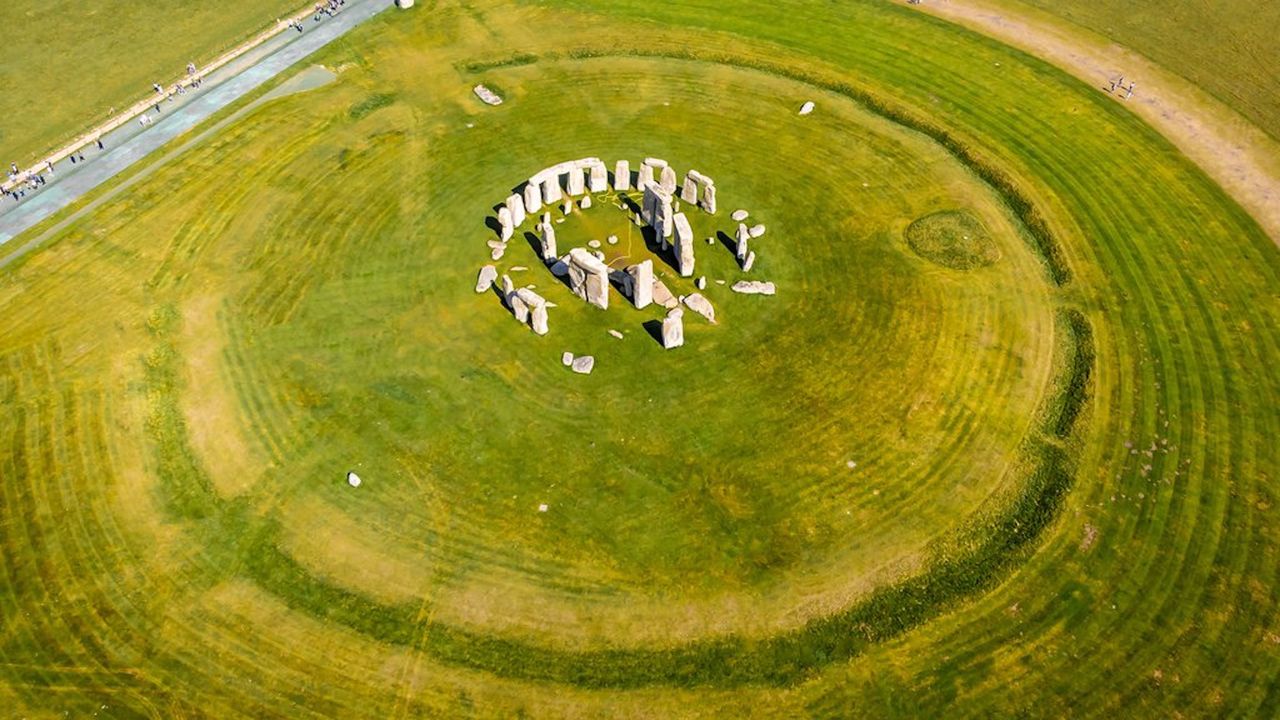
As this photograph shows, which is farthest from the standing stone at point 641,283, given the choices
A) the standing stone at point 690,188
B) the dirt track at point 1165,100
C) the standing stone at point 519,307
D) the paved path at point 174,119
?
the dirt track at point 1165,100

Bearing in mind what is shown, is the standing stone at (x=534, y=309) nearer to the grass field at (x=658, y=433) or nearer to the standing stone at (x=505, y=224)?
the grass field at (x=658, y=433)

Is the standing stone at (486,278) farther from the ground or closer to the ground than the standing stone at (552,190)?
closer to the ground

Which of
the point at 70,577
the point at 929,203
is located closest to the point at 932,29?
the point at 929,203

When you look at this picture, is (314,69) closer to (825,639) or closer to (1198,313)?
(825,639)

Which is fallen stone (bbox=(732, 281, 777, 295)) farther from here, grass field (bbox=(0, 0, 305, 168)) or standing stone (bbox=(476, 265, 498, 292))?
grass field (bbox=(0, 0, 305, 168))

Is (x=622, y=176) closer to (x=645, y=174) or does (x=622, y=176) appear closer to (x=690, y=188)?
(x=645, y=174)

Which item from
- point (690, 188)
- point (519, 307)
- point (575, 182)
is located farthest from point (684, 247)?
point (575, 182)

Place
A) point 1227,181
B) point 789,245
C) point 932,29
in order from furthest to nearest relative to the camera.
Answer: point 932,29, point 1227,181, point 789,245
